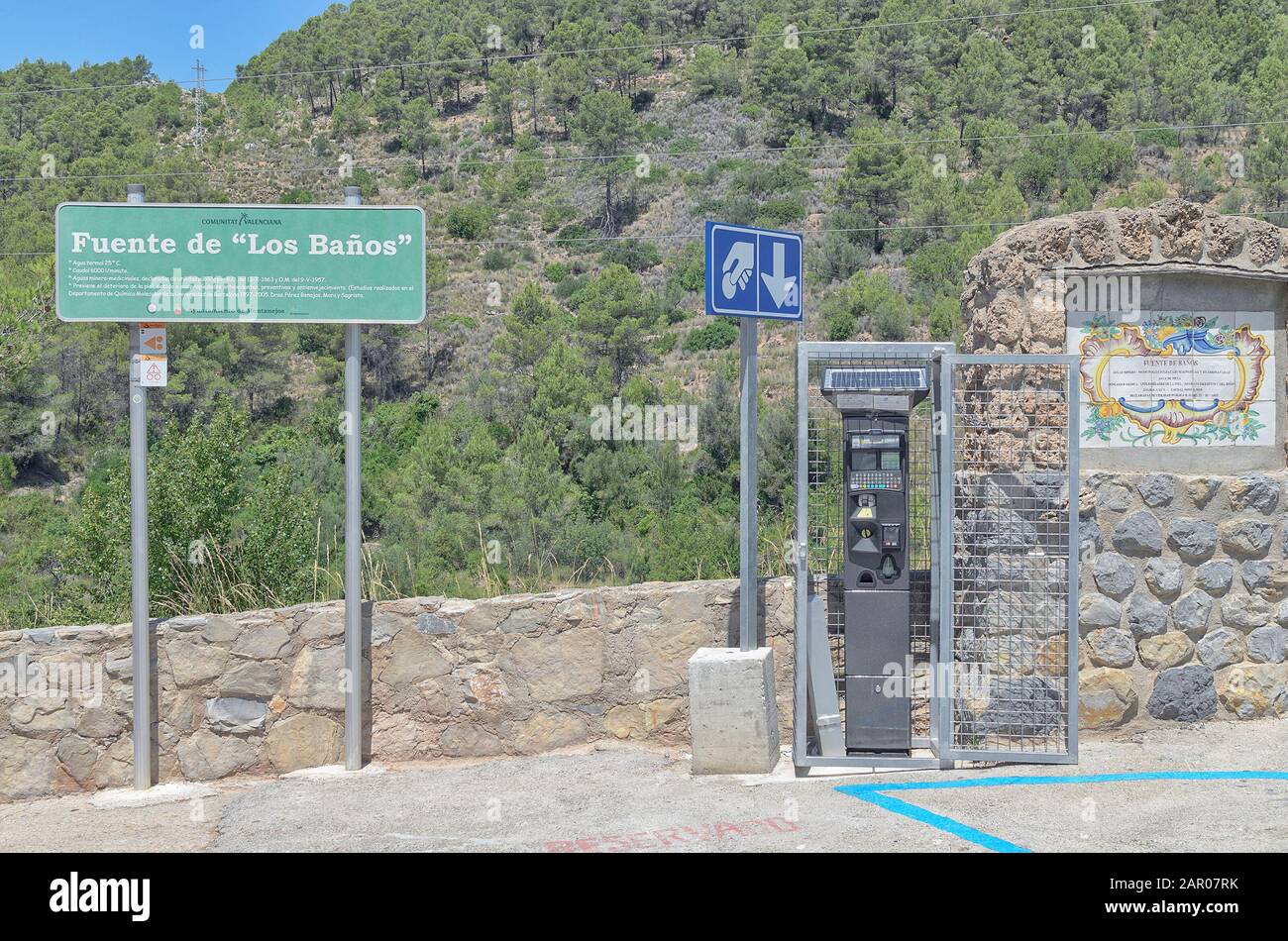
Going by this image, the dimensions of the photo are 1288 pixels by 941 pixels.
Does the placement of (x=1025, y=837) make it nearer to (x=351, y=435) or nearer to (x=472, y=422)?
(x=351, y=435)

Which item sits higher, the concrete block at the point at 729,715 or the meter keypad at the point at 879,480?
the meter keypad at the point at 879,480

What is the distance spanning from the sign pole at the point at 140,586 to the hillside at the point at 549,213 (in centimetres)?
98

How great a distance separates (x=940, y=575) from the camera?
22.0ft

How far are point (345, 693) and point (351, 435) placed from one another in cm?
148

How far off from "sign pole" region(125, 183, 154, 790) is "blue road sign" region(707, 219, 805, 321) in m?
3.18

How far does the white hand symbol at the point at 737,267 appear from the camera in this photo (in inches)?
256

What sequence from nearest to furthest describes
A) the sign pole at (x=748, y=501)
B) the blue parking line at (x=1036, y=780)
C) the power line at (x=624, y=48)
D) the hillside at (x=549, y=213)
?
1. the blue parking line at (x=1036, y=780)
2. the sign pole at (x=748, y=501)
3. the hillside at (x=549, y=213)
4. the power line at (x=624, y=48)

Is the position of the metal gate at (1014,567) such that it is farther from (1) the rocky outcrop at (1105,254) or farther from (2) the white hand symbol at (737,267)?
(2) the white hand symbol at (737,267)

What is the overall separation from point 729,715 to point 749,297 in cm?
223

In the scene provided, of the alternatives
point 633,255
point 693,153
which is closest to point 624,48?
point 693,153

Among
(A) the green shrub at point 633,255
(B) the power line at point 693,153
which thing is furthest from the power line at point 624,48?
(A) the green shrub at point 633,255

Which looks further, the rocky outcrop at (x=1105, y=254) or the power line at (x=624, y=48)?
the power line at (x=624, y=48)

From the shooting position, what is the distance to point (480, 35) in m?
68.8

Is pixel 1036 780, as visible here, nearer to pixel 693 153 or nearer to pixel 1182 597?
pixel 1182 597
